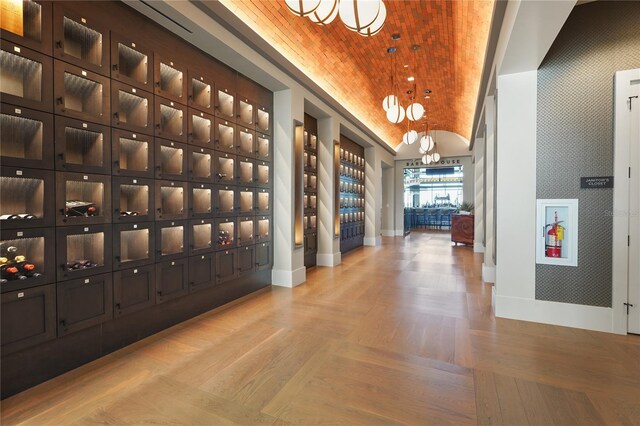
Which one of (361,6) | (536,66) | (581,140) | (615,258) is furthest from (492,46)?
(615,258)

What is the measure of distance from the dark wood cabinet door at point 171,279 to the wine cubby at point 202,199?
0.59 m

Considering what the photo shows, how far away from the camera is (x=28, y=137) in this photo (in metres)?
2.34

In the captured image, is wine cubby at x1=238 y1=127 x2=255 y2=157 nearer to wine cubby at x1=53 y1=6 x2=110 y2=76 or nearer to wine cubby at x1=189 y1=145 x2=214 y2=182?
wine cubby at x1=189 y1=145 x2=214 y2=182

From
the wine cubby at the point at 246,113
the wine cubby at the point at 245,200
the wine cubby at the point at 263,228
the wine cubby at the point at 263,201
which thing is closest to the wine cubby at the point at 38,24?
the wine cubby at the point at 246,113

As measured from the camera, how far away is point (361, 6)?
2.64 m

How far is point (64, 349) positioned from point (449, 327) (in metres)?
3.66

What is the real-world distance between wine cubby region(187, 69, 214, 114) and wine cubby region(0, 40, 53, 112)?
1497 millimetres

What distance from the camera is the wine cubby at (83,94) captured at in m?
2.46

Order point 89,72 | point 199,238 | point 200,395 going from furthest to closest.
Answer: point 199,238 → point 89,72 → point 200,395

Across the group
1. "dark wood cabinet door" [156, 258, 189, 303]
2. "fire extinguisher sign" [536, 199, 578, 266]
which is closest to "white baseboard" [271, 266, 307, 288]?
"dark wood cabinet door" [156, 258, 189, 303]

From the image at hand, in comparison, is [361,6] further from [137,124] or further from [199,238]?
[199,238]

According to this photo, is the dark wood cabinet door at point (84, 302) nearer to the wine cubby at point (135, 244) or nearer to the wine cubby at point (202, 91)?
the wine cubby at point (135, 244)

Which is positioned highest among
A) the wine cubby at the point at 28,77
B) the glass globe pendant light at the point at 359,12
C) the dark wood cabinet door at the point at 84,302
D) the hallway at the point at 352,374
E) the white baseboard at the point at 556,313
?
the glass globe pendant light at the point at 359,12

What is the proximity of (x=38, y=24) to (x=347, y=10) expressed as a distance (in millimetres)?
2450
